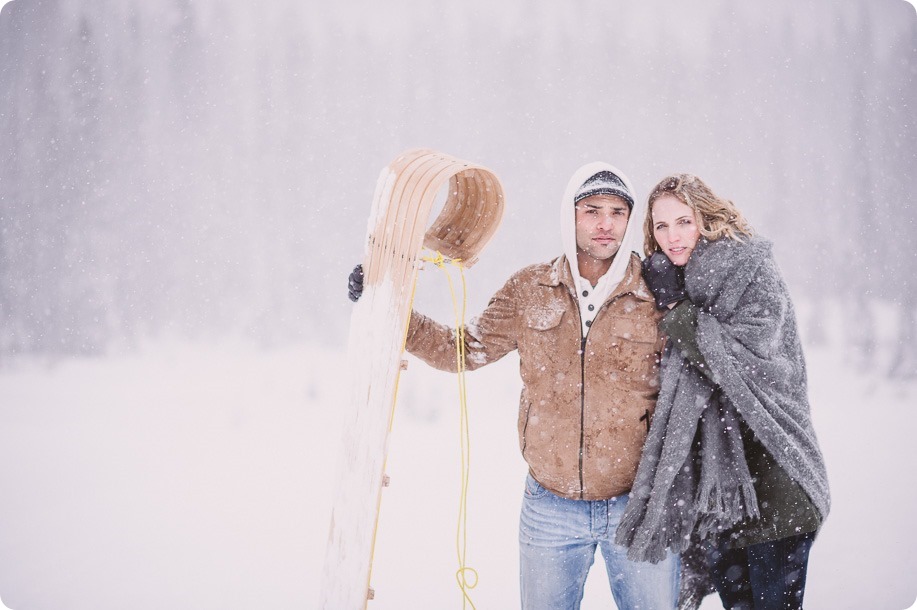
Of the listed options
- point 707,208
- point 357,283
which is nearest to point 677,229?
point 707,208

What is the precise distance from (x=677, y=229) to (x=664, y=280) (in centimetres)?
13

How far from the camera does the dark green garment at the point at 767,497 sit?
1.29 m

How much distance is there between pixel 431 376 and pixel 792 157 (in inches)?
133

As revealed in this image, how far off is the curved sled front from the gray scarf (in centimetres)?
56

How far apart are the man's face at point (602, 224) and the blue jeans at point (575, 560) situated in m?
0.58

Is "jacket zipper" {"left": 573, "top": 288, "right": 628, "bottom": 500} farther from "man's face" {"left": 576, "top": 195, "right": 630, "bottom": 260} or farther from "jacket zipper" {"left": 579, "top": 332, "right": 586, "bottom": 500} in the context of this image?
"man's face" {"left": 576, "top": 195, "right": 630, "bottom": 260}

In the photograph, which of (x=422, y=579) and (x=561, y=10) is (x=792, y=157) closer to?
(x=561, y=10)

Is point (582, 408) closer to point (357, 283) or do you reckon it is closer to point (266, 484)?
point (357, 283)

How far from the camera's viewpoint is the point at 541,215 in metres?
4.95

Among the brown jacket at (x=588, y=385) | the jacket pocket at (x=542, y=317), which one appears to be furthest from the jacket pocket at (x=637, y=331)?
the jacket pocket at (x=542, y=317)

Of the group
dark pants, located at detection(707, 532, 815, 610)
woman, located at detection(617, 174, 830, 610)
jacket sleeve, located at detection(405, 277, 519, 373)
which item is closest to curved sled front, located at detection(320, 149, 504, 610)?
jacket sleeve, located at detection(405, 277, 519, 373)

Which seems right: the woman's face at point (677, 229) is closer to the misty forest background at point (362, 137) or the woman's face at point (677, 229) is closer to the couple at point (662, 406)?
the couple at point (662, 406)

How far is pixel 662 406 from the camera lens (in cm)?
132

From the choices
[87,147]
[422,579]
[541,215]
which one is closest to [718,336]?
[422,579]
